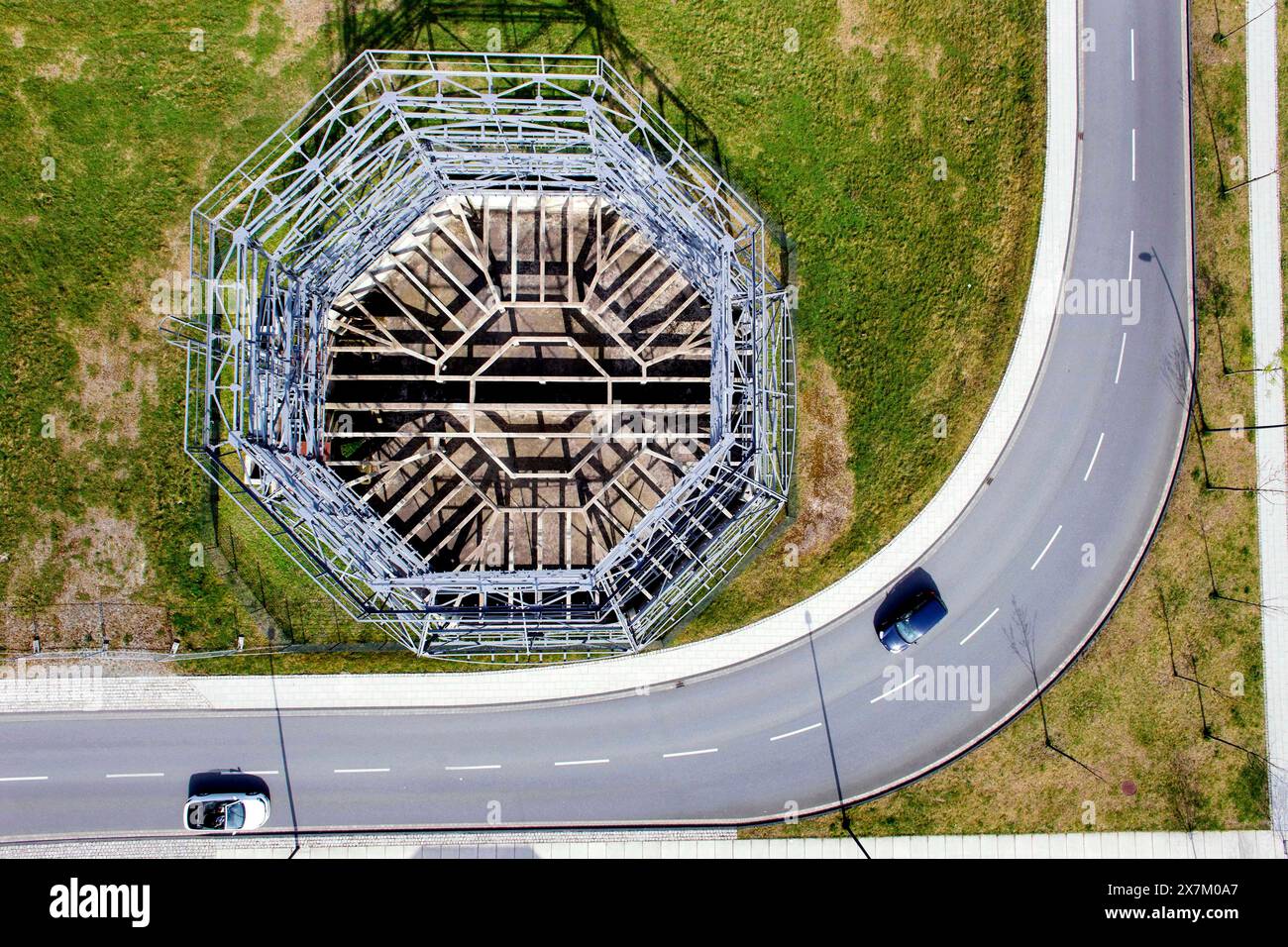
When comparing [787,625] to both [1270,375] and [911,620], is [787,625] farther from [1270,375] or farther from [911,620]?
[1270,375]

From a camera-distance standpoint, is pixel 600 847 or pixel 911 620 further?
pixel 600 847

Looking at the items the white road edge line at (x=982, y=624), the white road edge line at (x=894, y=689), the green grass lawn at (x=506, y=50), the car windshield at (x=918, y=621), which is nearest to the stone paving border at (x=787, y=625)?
the green grass lawn at (x=506, y=50)

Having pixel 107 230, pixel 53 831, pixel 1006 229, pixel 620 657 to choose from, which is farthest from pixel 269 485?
pixel 1006 229

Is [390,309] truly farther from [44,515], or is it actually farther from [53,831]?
[53,831]

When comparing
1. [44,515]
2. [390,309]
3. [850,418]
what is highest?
[390,309]

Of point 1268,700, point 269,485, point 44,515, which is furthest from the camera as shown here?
point 1268,700

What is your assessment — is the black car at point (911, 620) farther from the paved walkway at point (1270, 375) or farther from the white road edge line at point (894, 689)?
the paved walkway at point (1270, 375)

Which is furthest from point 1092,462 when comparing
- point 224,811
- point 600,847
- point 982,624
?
point 224,811
